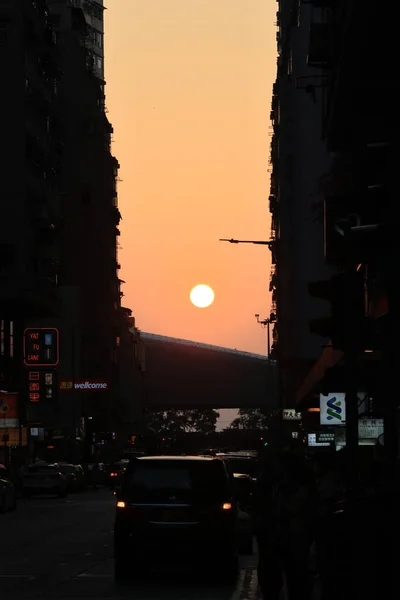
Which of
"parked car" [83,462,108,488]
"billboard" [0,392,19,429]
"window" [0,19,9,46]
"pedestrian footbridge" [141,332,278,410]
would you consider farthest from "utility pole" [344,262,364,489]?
"pedestrian footbridge" [141,332,278,410]

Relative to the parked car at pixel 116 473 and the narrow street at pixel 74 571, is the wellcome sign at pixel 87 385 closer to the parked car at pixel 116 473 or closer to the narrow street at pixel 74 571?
the parked car at pixel 116 473

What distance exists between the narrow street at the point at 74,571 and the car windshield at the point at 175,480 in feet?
4.27

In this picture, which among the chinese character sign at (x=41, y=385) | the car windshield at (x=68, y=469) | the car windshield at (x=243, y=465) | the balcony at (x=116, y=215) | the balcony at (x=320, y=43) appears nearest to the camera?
the balcony at (x=320, y=43)

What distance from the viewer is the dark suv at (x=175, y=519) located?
21.2 meters

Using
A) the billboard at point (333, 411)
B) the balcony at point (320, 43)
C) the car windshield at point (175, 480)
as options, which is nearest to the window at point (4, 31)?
the billboard at point (333, 411)

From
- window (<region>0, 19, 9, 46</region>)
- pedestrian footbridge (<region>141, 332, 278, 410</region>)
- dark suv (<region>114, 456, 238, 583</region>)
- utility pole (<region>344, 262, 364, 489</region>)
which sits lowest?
dark suv (<region>114, 456, 238, 583</region>)

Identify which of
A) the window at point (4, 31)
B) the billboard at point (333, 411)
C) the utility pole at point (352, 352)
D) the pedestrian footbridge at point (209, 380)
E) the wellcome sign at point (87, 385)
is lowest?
the utility pole at point (352, 352)

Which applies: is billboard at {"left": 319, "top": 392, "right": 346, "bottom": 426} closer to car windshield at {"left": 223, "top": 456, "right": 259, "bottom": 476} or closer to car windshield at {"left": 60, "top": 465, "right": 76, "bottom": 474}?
car windshield at {"left": 223, "top": 456, "right": 259, "bottom": 476}

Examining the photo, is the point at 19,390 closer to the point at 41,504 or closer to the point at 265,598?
the point at 41,504

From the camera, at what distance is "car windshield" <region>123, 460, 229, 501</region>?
21406mm

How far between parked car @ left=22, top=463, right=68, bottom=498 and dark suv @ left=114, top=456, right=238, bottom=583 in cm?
4680

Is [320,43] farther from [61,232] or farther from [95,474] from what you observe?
[61,232]

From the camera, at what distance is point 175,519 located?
69.5 feet

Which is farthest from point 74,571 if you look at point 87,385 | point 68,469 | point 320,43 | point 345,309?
point 87,385
